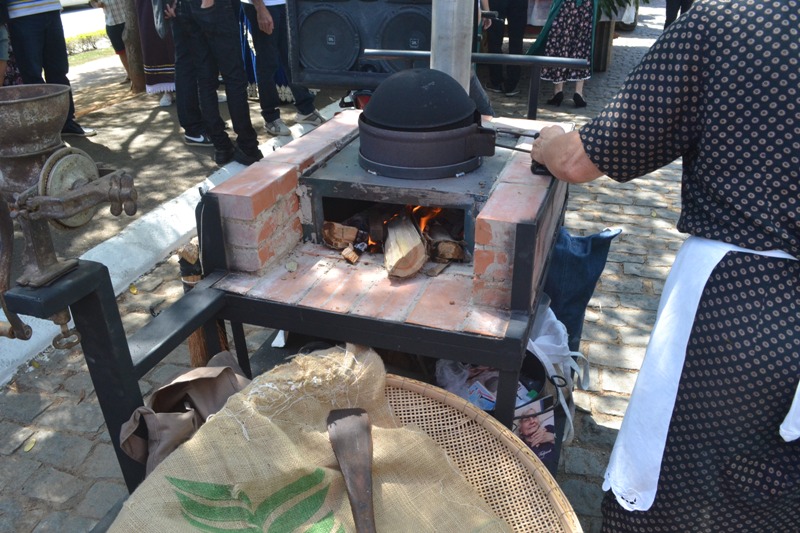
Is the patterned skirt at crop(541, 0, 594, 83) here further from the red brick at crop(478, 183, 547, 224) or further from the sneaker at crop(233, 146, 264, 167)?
the red brick at crop(478, 183, 547, 224)

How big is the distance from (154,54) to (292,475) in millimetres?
6396

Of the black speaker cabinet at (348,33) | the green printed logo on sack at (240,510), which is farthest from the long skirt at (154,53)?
the green printed logo on sack at (240,510)

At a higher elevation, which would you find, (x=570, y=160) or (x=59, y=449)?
(x=570, y=160)

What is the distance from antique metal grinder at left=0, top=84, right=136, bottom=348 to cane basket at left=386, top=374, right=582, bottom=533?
3.42 feet

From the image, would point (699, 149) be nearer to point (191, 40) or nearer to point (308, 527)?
point (308, 527)

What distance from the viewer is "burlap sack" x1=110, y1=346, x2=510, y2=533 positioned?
155 cm

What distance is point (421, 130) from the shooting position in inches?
93.8

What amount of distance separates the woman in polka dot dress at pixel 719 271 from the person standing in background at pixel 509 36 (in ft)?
22.1

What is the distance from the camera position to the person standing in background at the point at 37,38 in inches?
204

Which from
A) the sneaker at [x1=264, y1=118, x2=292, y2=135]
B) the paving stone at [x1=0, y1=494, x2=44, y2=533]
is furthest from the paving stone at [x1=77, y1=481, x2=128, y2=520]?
the sneaker at [x1=264, y1=118, x2=292, y2=135]

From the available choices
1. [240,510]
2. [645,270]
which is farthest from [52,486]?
[645,270]

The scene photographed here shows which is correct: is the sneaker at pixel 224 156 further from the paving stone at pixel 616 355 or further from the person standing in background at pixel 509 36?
the person standing in background at pixel 509 36

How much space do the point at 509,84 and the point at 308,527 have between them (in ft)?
25.6

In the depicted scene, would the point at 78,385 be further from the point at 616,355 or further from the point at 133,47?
the point at 133,47
